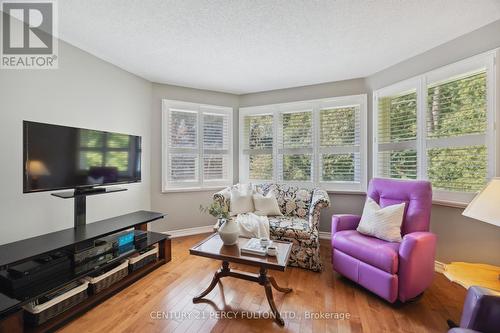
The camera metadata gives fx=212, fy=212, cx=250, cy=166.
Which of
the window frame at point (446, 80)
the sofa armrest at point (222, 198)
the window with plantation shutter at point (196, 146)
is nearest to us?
the window frame at point (446, 80)

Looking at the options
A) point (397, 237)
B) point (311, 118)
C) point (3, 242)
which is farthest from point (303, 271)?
point (3, 242)

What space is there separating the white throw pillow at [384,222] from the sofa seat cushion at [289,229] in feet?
1.90

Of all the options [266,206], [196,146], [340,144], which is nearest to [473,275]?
[266,206]

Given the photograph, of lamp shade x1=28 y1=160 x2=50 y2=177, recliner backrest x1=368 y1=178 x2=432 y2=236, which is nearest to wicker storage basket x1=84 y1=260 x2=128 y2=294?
lamp shade x1=28 y1=160 x2=50 y2=177

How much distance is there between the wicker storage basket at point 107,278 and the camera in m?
1.90

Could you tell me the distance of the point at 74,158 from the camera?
2.08m

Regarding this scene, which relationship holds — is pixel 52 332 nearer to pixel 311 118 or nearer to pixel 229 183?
pixel 229 183

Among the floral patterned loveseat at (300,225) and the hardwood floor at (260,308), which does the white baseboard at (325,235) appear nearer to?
the floral patterned loveseat at (300,225)

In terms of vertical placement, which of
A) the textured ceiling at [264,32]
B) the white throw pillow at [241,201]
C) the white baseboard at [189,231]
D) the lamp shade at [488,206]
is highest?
the textured ceiling at [264,32]

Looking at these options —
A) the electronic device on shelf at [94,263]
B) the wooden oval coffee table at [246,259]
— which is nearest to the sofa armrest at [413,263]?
the wooden oval coffee table at [246,259]

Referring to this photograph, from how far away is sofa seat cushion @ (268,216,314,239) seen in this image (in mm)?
2469

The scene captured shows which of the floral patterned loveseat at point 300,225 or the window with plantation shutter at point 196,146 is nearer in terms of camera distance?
the floral patterned loveseat at point 300,225

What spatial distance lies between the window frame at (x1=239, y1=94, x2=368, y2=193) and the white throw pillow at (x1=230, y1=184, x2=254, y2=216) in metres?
0.79

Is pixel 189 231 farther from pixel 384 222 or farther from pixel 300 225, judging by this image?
pixel 384 222
